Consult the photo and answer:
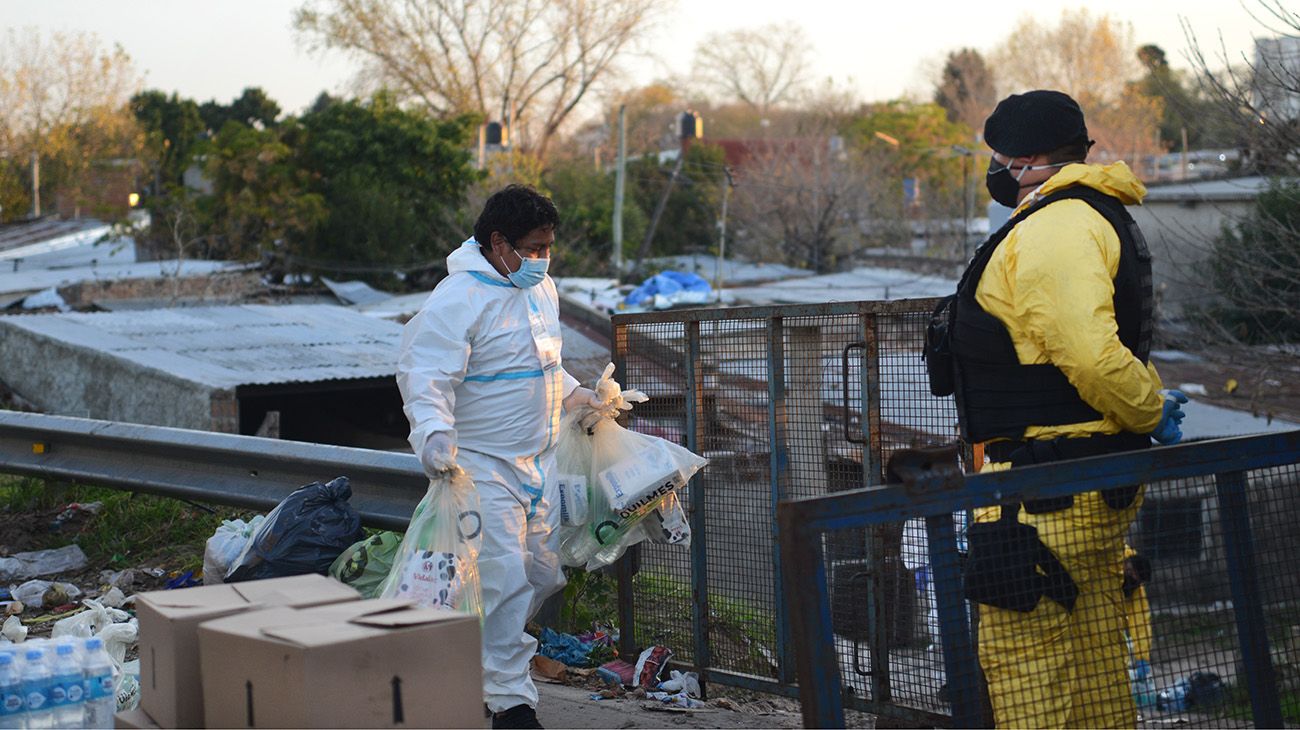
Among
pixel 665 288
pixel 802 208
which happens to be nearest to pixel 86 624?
pixel 665 288

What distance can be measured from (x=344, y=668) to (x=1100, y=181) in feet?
7.51

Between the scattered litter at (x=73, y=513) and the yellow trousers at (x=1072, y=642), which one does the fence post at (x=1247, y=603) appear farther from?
the scattered litter at (x=73, y=513)

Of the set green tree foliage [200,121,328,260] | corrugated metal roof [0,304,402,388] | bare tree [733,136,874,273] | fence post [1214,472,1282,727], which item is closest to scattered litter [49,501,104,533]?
corrugated metal roof [0,304,402,388]

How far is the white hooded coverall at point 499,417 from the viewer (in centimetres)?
432

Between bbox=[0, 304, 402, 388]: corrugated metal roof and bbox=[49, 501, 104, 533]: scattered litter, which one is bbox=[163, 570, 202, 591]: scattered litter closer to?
bbox=[49, 501, 104, 533]: scattered litter

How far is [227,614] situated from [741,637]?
2.59 metres

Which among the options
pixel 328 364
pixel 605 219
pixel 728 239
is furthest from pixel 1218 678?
pixel 728 239

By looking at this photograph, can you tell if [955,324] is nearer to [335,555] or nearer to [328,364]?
[335,555]

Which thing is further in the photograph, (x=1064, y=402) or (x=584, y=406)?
(x=584, y=406)

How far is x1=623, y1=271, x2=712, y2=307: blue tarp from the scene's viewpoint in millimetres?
27270

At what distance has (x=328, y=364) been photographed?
1252 cm

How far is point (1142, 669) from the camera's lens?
336cm

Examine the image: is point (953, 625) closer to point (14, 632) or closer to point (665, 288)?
point (14, 632)

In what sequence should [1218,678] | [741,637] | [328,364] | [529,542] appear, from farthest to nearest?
[328,364] < [741,637] < [529,542] < [1218,678]
